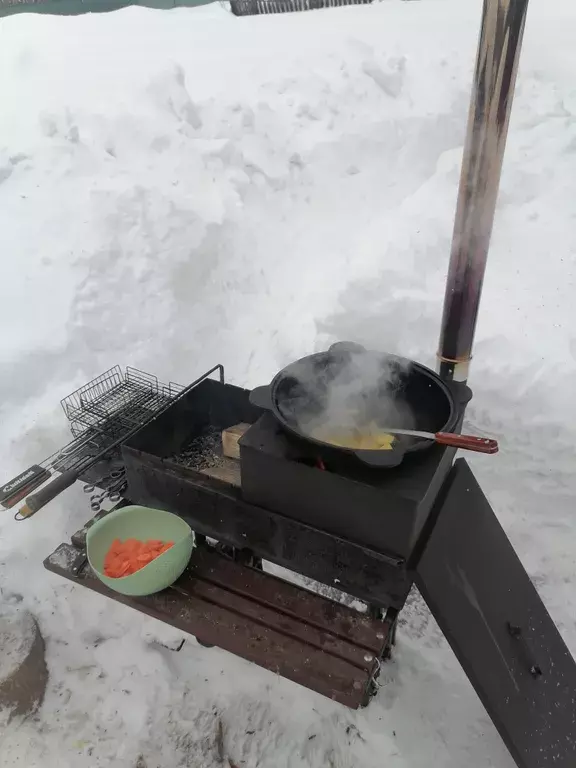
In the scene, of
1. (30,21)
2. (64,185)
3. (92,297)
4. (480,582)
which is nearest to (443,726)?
(480,582)

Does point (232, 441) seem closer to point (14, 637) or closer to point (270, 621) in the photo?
point (270, 621)

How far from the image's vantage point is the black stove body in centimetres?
215

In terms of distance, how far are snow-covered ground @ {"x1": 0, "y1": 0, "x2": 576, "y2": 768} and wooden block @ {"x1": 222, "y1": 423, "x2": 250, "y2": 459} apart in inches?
48.0

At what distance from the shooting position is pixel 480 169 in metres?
2.42

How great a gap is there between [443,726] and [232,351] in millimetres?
3235

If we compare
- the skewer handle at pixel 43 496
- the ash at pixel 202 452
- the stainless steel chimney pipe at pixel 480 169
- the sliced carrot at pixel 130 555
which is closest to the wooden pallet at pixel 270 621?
the sliced carrot at pixel 130 555

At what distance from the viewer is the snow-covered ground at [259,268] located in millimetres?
2879

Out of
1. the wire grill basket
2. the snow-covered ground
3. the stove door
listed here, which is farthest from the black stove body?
the snow-covered ground

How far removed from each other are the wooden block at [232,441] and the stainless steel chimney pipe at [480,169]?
1228 millimetres

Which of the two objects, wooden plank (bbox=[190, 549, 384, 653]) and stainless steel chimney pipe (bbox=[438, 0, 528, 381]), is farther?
wooden plank (bbox=[190, 549, 384, 653])

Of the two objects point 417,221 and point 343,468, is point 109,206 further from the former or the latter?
point 343,468

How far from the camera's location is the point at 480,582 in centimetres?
243

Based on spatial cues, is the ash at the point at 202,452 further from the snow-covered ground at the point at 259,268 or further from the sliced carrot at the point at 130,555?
the snow-covered ground at the point at 259,268

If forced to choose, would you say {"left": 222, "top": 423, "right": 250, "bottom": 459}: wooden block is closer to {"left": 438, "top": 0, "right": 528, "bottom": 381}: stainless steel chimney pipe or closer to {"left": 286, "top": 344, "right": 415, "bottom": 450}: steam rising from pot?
{"left": 286, "top": 344, "right": 415, "bottom": 450}: steam rising from pot
